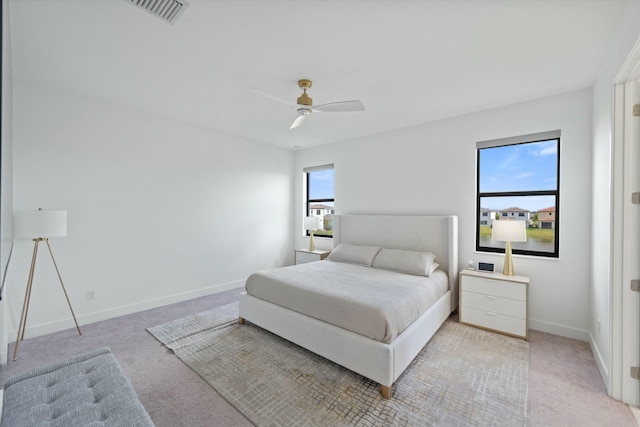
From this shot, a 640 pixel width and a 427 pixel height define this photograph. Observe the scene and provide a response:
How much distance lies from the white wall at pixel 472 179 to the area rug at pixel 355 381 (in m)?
0.77

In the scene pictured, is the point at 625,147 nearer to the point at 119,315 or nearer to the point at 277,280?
the point at 277,280

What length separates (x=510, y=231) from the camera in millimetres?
3068

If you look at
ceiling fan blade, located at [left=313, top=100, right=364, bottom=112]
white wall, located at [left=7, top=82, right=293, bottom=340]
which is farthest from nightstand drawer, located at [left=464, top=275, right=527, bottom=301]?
white wall, located at [left=7, top=82, right=293, bottom=340]

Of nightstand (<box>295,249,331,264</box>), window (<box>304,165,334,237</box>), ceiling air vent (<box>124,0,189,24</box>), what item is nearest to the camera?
ceiling air vent (<box>124,0,189,24</box>)

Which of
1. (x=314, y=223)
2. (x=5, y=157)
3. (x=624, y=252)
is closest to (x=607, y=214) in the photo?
(x=624, y=252)

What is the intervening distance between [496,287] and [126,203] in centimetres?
461

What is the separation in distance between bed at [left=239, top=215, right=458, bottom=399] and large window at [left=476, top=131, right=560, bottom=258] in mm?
479

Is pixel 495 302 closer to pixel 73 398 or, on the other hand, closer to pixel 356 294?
pixel 356 294

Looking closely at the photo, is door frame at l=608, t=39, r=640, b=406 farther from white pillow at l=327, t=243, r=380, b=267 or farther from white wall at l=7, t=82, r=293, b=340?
white wall at l=7, t=82, r=293, b=340

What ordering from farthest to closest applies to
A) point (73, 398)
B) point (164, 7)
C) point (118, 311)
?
point (118, 311), point (164, 7), point (73, 398)

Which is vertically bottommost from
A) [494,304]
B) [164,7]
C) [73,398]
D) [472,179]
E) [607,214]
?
[494,304]

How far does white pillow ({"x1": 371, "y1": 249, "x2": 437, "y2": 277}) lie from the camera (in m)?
3.29

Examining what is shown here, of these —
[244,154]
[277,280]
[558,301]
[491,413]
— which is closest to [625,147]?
[558,301]

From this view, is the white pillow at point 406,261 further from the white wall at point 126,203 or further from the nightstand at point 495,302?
the white wall at point 126,203
